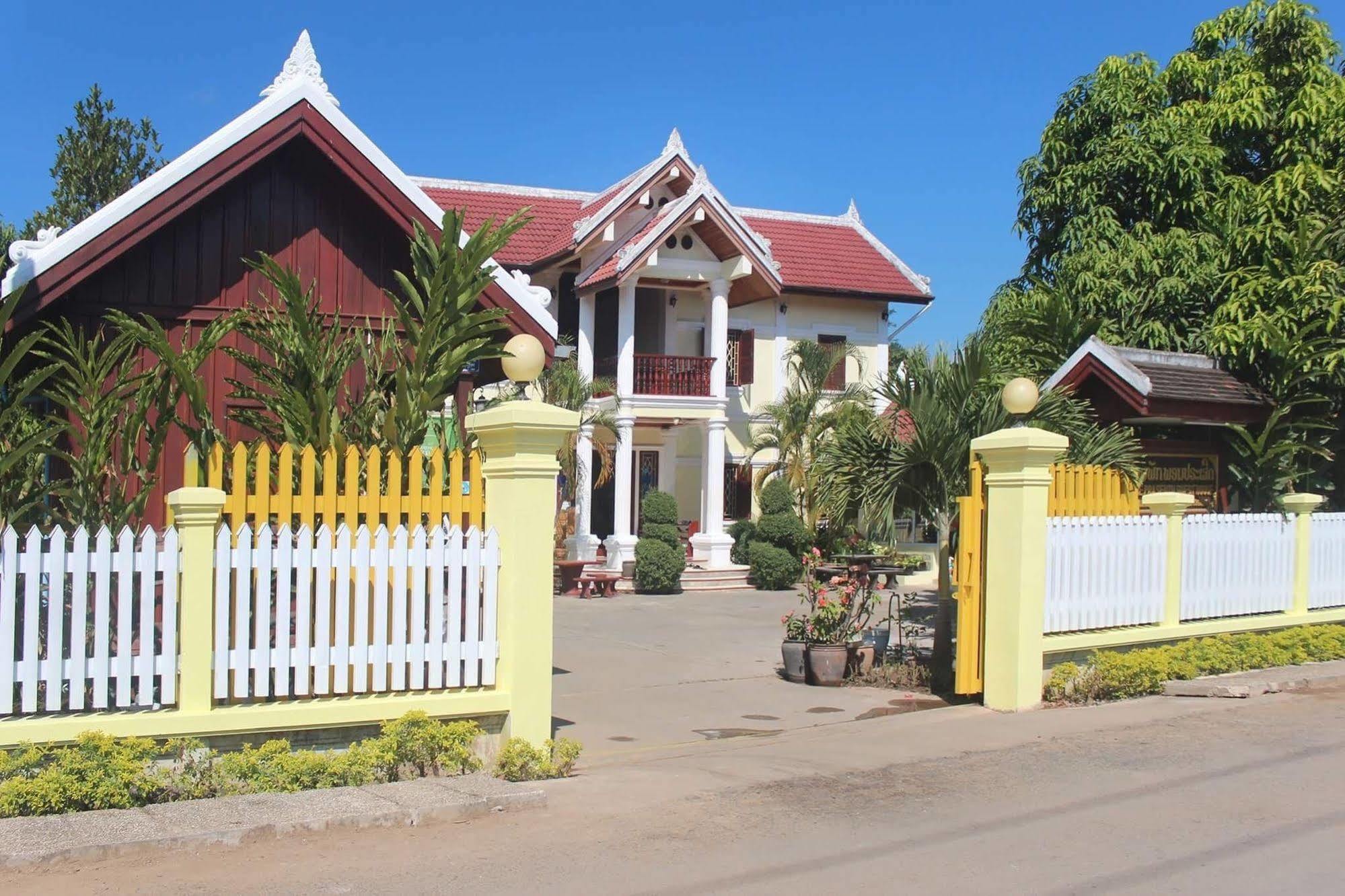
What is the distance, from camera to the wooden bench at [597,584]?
2188 cm

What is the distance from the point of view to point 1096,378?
532 inches

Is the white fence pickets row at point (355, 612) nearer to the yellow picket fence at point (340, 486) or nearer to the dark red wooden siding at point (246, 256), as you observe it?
the yellow picket fence at point (340, 486)

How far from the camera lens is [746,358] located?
87.4 feet

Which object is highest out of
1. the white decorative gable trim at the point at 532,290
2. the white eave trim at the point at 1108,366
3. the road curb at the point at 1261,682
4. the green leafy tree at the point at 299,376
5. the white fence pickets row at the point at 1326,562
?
the white decorative gable trim at the point at 532,290

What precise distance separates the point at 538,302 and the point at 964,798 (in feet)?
18.7

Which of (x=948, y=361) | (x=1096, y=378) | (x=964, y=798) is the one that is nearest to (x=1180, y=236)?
(x=1096, y=378)

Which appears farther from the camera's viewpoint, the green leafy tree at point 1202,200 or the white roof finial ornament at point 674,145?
the white roof finial ornament at point 674,145

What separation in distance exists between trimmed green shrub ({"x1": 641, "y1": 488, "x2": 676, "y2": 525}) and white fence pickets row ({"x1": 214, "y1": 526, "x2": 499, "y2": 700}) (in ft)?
51.1

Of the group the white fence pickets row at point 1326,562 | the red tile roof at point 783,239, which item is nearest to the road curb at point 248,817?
the white fence pickets row at point 1326,562

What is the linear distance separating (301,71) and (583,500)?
569 inches

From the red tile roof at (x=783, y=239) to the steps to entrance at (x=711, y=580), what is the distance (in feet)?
21.0

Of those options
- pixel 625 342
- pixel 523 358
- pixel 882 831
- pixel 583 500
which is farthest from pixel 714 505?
pixel 882 831

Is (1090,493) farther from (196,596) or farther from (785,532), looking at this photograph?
(785,532)

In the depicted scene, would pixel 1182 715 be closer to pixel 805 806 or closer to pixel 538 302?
pixel 805 806
